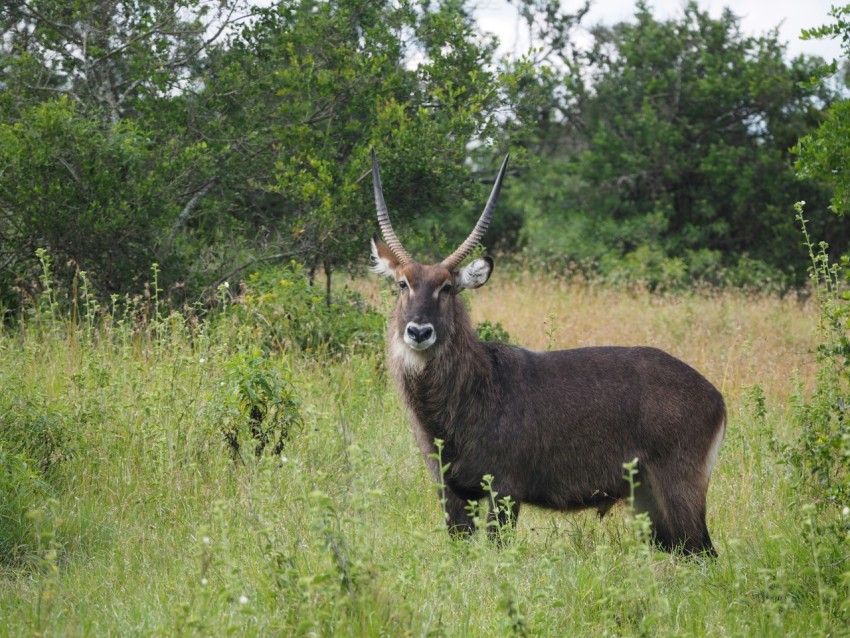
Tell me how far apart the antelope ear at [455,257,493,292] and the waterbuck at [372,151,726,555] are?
0.22 m

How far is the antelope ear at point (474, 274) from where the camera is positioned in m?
5.04

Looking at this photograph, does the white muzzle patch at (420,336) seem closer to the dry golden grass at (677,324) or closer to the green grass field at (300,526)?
the green grass field at (300,526)

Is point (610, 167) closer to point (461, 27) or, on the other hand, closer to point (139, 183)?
point (461, 27)

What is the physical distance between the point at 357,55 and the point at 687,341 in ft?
13.4

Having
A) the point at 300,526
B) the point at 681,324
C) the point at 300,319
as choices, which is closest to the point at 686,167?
the point at 681,324

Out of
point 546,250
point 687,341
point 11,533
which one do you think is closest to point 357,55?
point 687,341

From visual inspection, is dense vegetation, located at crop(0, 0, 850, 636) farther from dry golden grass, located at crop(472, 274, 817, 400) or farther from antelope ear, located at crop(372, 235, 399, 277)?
antelope ear, located at crop(372, 235, 399, 277)

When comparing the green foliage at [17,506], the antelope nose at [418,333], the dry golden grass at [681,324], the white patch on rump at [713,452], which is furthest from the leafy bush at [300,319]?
the white patch on rump at [713,452]

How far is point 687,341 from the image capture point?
31.2ft

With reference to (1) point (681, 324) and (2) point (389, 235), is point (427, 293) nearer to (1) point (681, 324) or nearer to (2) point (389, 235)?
(2) point (389, 235)

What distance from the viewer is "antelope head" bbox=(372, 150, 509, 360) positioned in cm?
467

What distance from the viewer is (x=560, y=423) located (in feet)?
15.3

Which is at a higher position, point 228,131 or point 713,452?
point 228,131

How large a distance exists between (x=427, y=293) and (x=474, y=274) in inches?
14.9
